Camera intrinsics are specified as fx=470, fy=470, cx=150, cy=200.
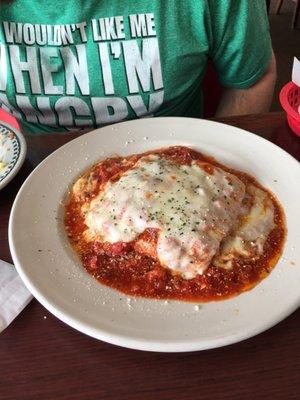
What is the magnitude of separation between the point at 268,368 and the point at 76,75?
0.84 meters

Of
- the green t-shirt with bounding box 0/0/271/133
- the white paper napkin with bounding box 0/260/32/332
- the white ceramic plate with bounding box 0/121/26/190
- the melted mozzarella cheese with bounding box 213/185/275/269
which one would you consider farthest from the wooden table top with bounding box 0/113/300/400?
the green t-shirt with bounding box 0/0/271/133

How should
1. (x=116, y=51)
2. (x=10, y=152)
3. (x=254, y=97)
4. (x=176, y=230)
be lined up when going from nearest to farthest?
(x=176, y=230), (x=10, y=152), (x=116, y=51), (x=254, y=97)

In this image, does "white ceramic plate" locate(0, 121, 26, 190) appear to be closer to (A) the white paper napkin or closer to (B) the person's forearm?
(A) the white paper napkin

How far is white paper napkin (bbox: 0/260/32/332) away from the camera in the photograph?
0.73m

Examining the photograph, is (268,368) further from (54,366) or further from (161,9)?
(161,9)

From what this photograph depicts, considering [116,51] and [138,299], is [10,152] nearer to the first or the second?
[116,51]

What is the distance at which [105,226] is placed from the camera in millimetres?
812

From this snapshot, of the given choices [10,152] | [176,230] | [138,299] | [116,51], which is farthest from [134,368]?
[116,51]

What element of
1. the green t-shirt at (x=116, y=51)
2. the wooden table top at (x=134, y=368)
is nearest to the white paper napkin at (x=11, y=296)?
the wooden table top at (x=134, y=368)

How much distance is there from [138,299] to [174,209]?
0.17m

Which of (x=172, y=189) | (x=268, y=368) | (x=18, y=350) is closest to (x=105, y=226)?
(x=172, y=189)

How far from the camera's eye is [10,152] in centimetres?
100

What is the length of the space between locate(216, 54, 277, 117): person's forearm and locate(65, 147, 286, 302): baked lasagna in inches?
18.7

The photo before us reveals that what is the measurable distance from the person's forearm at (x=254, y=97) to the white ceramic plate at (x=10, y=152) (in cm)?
62
